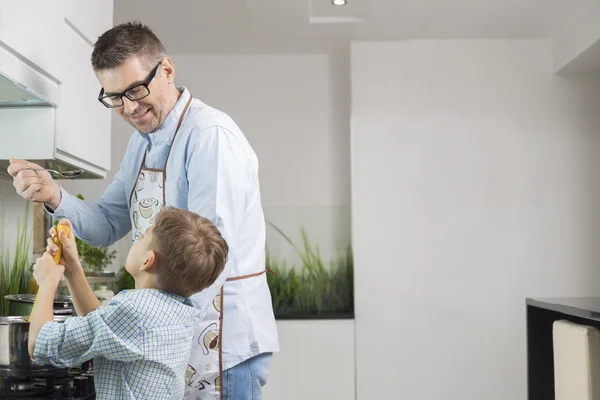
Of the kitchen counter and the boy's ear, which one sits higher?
the boy's ear

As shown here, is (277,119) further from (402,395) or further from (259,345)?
(259,345)

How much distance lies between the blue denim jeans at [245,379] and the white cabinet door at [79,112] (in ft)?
2.93

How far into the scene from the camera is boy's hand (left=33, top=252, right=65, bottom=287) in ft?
4.61

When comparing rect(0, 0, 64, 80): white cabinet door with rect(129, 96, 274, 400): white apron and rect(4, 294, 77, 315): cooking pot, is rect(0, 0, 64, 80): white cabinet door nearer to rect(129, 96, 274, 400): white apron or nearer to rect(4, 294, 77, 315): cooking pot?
rect(4, 294, 77, 315): cooking pot

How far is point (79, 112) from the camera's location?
7.34 ft

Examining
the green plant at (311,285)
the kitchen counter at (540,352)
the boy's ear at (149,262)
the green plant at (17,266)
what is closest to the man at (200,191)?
the boy's ear at (149,262)

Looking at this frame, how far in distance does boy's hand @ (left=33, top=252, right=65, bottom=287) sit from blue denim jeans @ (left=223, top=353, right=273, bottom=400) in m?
0.45

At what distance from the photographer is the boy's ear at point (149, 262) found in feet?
4.66

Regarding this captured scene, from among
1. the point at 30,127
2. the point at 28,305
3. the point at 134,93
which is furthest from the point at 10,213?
the point at 134,93

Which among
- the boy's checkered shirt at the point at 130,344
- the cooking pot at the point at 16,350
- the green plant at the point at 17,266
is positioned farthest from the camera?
the green plant at the point at 17,266

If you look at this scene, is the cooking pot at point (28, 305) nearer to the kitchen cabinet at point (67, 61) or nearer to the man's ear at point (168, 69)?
the kitchen cabinet at point (67, 61)

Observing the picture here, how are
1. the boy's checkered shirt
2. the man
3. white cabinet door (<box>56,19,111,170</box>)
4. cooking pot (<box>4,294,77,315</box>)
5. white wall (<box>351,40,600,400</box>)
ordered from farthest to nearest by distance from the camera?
white wall (<box>351,40,600,400</box>), white cabinet door (<box>56,19,111,170</box>), cooking pot (<box>4,294,77,315</box>), the man, the boy's checkered shirt

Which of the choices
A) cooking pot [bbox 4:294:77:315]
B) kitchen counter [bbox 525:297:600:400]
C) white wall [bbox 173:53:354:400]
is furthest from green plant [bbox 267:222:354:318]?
cooking pot [bbox 4:294:77:315]

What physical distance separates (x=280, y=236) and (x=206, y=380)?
2797 mm
